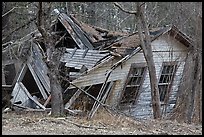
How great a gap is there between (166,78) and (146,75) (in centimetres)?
132

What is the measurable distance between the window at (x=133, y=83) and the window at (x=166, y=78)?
1.19m

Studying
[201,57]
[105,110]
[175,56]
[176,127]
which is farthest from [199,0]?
[176,127]

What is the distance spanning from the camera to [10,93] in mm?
15930

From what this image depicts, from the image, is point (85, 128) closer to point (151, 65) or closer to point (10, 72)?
point (151, 65)

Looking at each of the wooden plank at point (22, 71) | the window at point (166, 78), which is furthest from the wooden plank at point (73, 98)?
the window at point (166, 78)

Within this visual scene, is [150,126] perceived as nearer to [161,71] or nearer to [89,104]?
[89,104]

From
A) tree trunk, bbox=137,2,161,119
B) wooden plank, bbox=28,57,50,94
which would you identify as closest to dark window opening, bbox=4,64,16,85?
wooden plank, bbox=28,57,50,94

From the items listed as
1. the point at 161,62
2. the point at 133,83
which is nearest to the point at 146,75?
the point at 133,83

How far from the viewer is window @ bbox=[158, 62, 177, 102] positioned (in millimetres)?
16922

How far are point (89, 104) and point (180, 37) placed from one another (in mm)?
5351

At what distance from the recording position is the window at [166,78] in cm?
1692

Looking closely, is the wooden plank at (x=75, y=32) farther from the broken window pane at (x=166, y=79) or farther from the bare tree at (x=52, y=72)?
the bare tree at (x=52, y=72)

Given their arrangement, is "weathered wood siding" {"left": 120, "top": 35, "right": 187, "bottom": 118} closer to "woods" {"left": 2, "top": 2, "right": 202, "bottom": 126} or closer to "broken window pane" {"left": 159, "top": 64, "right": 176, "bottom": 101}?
"woods" {"left": 2, "top": 2, "right": 202, "bottom": 126}

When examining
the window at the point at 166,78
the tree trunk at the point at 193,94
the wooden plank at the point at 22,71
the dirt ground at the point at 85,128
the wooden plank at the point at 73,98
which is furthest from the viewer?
the window at the point at 166,78
